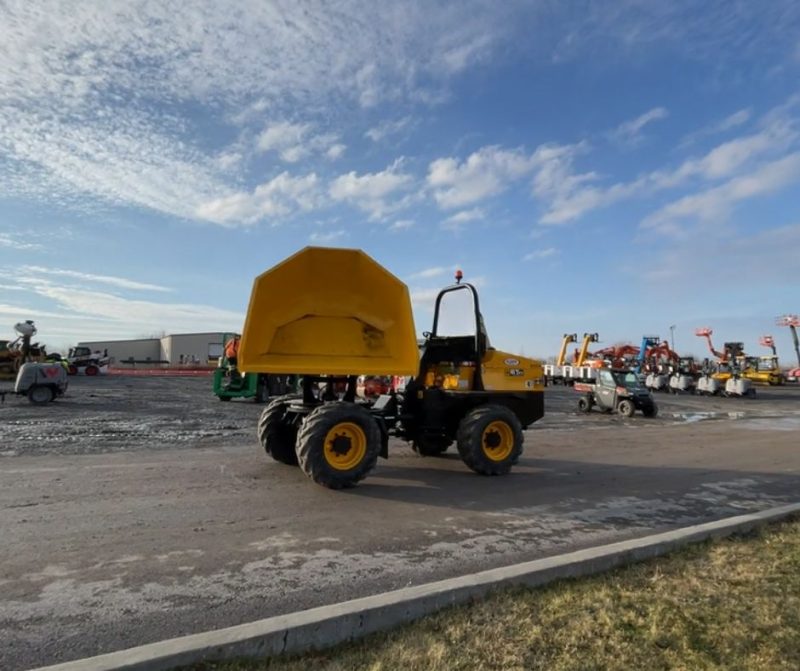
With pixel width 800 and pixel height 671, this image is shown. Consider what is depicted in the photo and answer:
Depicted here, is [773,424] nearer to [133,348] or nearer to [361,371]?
[361,371]

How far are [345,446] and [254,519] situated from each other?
1782mm

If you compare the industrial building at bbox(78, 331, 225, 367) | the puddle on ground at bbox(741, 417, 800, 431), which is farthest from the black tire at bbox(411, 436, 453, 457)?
the industrial building at bbox(78, 331, 225, 367)

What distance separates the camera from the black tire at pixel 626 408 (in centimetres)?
2098

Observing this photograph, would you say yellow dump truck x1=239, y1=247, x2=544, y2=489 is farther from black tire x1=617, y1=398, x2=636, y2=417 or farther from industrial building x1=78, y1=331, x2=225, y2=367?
industrial building x1=78, y1=331, x2=225, y2=367

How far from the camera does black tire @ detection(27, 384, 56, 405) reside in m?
18.0

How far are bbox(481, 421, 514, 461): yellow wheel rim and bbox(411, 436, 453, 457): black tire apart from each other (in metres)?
1.23

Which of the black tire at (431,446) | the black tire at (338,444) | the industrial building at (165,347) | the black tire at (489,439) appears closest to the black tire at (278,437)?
the black tire at (338,444)

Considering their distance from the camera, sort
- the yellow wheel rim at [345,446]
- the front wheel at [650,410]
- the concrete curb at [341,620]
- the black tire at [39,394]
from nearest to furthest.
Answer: the concrete curb at [341,620] < the yellow wheel rim at [345,446] < the black tire at [39,394] < the front wheel at [650,410]

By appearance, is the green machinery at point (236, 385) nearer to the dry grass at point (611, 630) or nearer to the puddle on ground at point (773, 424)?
the puddle on ground at point (773, 424)

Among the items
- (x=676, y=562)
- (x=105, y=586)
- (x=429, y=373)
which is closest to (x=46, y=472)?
(x=105, y=586)

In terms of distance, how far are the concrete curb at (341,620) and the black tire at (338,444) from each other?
325 cm

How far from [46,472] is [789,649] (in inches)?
323

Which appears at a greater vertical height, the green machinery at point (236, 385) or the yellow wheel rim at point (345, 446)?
the green machinery at point (236, 385)

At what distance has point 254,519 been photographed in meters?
5.88
